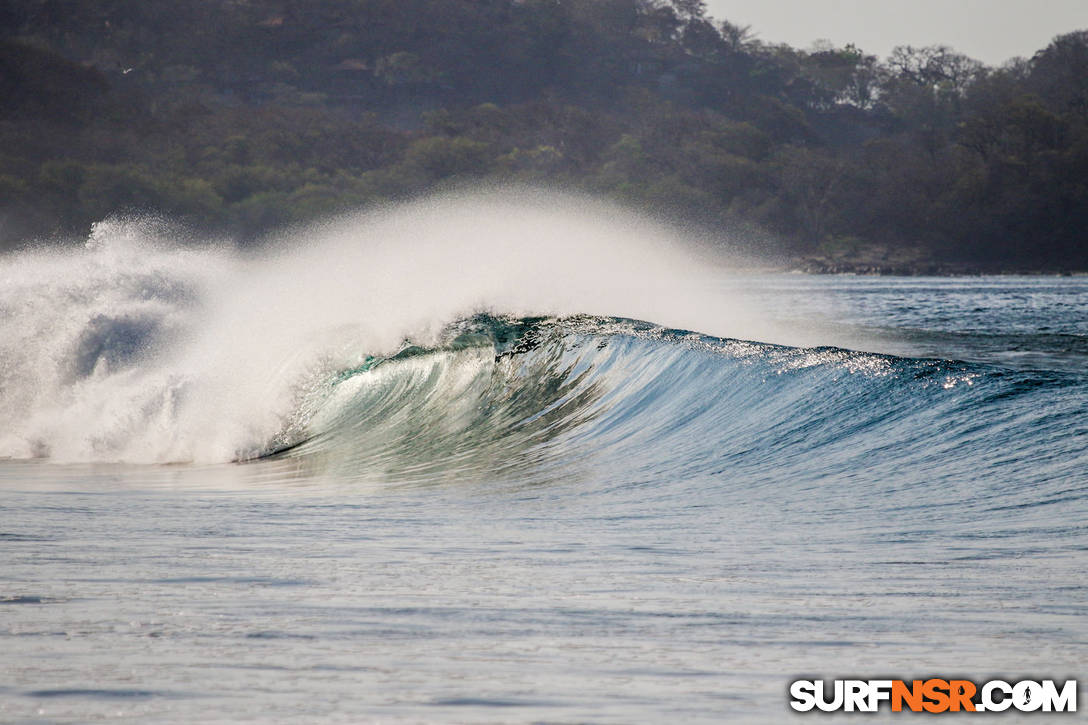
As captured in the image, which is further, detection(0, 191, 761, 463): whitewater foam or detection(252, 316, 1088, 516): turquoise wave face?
detection(0, 191, 761, 463): whitewater foam

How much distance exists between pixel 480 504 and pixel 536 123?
124132mm

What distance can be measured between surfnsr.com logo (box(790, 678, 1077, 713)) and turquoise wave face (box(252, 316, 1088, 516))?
304 cm

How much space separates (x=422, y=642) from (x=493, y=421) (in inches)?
296

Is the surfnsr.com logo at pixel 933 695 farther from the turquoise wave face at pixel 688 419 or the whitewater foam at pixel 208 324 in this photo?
the whitewater foam at pixel 208 324

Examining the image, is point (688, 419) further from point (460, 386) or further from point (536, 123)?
point (536, 123)

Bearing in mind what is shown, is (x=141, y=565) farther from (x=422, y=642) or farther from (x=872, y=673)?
(x=872, y=673)

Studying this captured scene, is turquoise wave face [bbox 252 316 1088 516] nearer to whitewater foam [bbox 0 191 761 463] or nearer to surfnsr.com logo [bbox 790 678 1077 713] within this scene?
whitewater foam [bbox 0 191 761 463]

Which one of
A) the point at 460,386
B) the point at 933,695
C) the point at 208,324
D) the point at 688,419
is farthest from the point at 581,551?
the point at 208,324

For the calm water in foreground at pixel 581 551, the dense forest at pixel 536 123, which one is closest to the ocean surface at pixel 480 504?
the calm water in foreground at pixel 581 551

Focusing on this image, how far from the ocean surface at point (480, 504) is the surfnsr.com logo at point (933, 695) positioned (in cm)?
9

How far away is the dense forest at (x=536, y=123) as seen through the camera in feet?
323

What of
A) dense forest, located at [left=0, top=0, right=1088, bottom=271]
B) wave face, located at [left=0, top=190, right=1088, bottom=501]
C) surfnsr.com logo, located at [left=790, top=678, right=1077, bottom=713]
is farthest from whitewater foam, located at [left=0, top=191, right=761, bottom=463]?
dense forest, located at [left=0, top=0, right=1088, bottom=271]

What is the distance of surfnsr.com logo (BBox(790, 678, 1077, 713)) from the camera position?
4.02 m

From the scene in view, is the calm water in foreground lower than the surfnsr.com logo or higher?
higher
